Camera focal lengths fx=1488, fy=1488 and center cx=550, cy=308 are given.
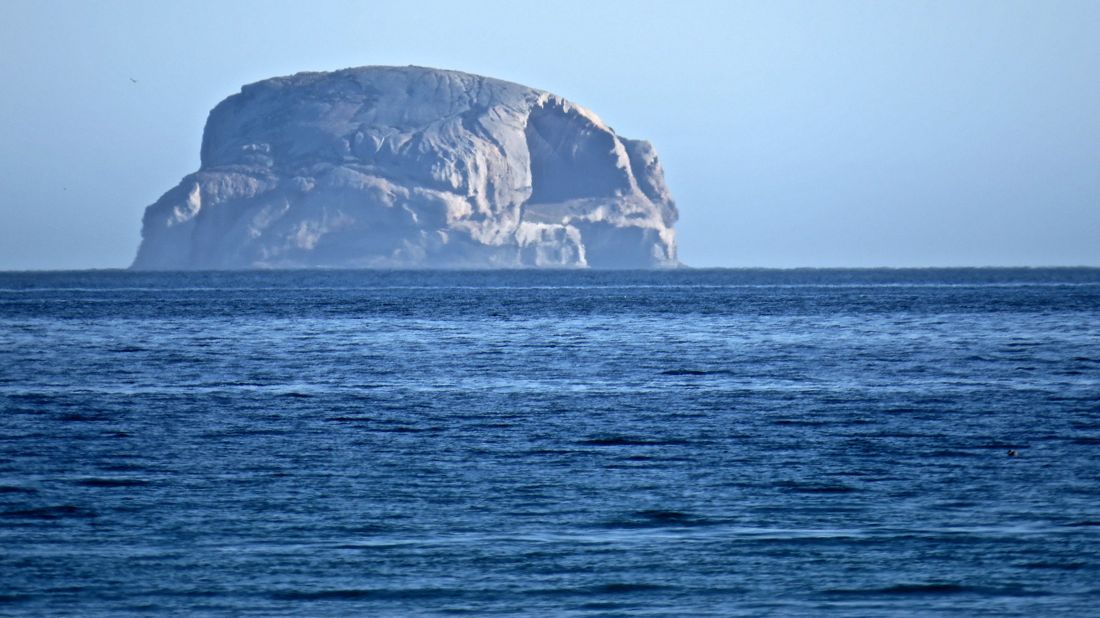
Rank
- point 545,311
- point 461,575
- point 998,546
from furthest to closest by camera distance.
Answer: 1. point 545,311
2. point 998,546
3. point 461,575

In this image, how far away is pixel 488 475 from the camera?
21.9m

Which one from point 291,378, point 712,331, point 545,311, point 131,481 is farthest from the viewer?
point 545,311

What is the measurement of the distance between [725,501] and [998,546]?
4.00 meters

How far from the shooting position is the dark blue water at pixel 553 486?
14.9 meters

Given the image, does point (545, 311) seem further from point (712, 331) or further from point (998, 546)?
point (998, 546)

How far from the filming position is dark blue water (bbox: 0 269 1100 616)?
14.9 m

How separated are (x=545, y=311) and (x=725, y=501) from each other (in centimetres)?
7357

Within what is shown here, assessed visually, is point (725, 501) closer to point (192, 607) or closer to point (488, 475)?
point (488, 475)

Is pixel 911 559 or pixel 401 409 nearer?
pixel 911 559

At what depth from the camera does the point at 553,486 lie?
20.8 m

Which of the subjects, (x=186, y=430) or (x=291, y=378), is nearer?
(x=186, y=430)

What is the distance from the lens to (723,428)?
2806 cm

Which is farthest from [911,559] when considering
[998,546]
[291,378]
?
[291,378]

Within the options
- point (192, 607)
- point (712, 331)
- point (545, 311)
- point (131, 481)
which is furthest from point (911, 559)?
point (545, 311)
